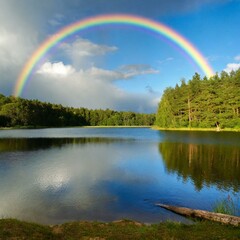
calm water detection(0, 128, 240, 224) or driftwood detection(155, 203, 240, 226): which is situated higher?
driftwood detection(155, 203, 240, 226)

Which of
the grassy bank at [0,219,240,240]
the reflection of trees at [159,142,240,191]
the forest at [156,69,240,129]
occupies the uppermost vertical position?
the forest at [156,69,240,129]

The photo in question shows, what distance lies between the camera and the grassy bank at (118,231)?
1252 centimetres

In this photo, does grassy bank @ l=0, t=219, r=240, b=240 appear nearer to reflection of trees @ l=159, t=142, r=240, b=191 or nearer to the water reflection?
the water reflection

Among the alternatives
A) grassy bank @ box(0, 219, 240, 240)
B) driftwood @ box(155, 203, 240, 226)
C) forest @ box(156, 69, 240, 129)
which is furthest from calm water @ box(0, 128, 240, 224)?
forest @ box(156, 69, 240, 129)

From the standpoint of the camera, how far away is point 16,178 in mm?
29062

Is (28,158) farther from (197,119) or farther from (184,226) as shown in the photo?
(197,119)

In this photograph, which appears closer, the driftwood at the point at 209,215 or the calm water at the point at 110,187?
the driftwood at the point at 209,215

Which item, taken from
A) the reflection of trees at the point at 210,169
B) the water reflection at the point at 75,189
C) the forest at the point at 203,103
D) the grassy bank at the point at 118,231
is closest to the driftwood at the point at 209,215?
the grassy bank at the point at 118,231

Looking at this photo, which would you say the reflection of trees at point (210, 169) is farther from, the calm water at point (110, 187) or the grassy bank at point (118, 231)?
the grassy bank at point (118, 231)

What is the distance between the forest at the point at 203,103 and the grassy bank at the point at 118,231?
106 m

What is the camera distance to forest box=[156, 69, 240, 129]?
371 ft

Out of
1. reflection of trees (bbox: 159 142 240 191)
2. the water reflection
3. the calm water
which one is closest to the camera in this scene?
the water reflection

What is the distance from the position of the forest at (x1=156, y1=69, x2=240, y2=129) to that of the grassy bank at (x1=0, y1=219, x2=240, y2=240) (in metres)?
106

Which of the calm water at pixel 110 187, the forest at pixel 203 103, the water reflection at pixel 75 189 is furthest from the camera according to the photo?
the forest at pixel 203 103
